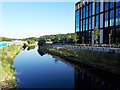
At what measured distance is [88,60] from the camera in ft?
86.6

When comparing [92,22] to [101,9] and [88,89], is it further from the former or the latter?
[88,89]

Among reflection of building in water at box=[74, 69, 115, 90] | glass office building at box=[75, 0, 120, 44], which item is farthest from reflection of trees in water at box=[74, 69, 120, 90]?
glass office building at box=[75, 0, 120, 44]

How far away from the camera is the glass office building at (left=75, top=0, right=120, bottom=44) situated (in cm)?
4306

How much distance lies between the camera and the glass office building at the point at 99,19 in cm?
4306

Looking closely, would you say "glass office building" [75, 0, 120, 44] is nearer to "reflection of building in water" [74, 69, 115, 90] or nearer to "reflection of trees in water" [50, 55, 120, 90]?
"reflection of trees in water" [50, 55, 120, 90]

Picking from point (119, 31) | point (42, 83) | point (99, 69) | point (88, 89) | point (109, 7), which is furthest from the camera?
point (109, 7)


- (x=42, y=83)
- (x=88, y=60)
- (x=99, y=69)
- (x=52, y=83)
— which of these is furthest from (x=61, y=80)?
(x=88, y=60)

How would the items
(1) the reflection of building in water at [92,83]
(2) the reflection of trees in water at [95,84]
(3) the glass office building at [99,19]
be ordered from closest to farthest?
(2) the reflection of trees in water at [95,84], (1) the reflection of building in water at [92,83], (3) the glass office building at [99,19]

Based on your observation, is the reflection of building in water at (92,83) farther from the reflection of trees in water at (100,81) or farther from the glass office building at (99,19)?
the glass office building at (99,19)

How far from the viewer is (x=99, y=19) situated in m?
50.6

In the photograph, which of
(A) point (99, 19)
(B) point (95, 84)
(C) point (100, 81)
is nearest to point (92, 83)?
(B) point (95, 84)

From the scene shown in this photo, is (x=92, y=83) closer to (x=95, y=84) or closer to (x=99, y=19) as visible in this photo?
(x=95, y=84)

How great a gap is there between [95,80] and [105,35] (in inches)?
1379

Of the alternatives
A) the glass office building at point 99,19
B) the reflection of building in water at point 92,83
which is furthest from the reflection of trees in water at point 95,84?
the glass office building at point 99,19
